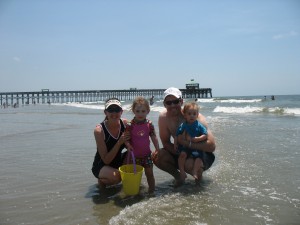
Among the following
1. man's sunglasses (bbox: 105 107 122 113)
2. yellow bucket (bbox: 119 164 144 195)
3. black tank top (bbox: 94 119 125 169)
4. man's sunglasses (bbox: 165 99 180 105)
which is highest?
man's sunglasses (bbox: 165 99 180 105)

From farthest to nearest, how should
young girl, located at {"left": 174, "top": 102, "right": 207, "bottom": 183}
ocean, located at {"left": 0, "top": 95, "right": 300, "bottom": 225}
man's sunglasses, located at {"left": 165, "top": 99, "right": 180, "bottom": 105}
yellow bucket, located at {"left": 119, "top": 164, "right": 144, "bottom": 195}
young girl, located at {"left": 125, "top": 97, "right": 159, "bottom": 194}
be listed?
man's sunglasses, located at {"left": 165, "top": 99, "right": 180, "bottom": 105}
young girl, located at {"left": 174, "top": 102, "right": 207, "bottom": 183}
young girl, located at {"left": 125, "top": 97, "right": 159, "bottom": 194}
yellow bucket, located at {"left": 119, "top": 164, "right": 144, "bottom": 195}
ocean, located at {"left": 0, "top": 95, "right": 300, "bottom": 225}

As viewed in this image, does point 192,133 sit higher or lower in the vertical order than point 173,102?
lower

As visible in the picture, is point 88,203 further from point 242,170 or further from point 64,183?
point 242,170

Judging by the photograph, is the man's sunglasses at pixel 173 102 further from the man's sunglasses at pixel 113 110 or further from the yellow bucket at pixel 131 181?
the yellow bucket at pixel 131 181

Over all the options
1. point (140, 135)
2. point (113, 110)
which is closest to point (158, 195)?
point (140, 135)

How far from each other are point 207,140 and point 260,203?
1154 millimetres

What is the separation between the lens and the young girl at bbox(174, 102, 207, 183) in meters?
3.97

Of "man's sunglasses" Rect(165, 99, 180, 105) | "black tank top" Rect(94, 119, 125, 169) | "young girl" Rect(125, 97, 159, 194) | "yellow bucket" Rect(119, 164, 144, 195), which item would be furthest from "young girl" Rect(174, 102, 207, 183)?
"black tank top" Rect(94, 119, 125, 169)

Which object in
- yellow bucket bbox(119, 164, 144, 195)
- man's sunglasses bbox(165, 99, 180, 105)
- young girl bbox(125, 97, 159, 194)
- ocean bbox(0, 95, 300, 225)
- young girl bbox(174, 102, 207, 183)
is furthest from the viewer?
man's sunglasses bbox(165, 99, 180, 105)

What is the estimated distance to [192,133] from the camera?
13.3ft

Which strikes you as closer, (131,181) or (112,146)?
(131,181)

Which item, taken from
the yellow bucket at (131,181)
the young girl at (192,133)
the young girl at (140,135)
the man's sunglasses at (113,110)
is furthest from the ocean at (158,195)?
the man's sunglasses at (113,110)

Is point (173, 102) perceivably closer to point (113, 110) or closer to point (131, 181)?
point (113, 110)

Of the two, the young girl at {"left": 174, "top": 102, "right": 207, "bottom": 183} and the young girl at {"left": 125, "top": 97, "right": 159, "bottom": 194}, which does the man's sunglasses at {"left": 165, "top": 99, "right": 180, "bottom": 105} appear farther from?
the young girl at {"left": 125, "top": 97, "right": 159, "bottom": 194}
